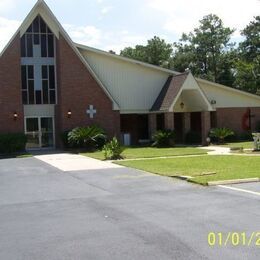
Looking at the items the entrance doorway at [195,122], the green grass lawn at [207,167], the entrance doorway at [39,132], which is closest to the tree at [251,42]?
the entrance doorway at [195,122]

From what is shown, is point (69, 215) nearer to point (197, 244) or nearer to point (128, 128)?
point (197, 244)

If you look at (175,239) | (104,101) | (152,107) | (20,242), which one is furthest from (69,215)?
(152,107)

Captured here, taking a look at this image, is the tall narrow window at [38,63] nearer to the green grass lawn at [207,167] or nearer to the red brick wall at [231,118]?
the red brick wall at [231,118]

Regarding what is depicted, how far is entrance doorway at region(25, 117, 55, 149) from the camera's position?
107 feet

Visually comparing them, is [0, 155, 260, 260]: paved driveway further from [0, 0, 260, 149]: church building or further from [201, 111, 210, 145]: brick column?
[201, 111, 210, 145]: brick column

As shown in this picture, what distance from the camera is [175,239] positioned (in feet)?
24.8

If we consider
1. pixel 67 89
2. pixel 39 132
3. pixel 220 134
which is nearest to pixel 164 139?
pixel 220 134

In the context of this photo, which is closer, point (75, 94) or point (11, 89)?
point (11, 89)

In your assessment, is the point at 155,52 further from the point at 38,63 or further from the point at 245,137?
the point at 38,63

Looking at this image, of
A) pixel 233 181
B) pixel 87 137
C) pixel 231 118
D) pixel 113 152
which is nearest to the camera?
pixel 233 181

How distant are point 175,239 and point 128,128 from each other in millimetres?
29602

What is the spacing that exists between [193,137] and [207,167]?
1727cm
